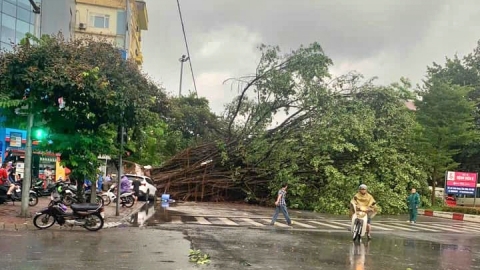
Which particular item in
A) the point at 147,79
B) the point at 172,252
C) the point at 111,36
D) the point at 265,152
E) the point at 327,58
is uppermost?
the point at 111,36

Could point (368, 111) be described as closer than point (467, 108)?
Yes

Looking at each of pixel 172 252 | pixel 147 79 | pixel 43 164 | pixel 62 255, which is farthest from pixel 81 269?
pixel 43 164

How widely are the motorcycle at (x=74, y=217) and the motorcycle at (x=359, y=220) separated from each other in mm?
7108

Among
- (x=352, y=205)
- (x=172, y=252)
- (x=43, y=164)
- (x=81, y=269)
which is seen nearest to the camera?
(x=81, y=269)

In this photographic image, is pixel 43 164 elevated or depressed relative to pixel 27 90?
depressed

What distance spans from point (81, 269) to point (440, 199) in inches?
1282

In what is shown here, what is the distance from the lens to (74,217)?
14.1m

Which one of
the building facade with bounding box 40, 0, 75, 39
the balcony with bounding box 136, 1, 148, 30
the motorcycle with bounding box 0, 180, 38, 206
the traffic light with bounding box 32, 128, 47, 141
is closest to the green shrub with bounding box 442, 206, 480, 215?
the motorcycle with bounding box 0, 180, 38, 206

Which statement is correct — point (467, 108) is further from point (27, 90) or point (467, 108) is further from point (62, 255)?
point (62, 255)

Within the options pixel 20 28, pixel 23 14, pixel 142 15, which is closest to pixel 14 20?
pixel 20 28

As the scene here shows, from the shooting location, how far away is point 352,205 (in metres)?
14.6

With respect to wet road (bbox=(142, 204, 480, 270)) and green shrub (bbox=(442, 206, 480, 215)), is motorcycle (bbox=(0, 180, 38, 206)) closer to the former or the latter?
wet road (bbox=(142, 204, 480, 270))

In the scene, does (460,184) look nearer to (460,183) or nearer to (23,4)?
(460,183)

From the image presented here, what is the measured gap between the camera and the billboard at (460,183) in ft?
105
